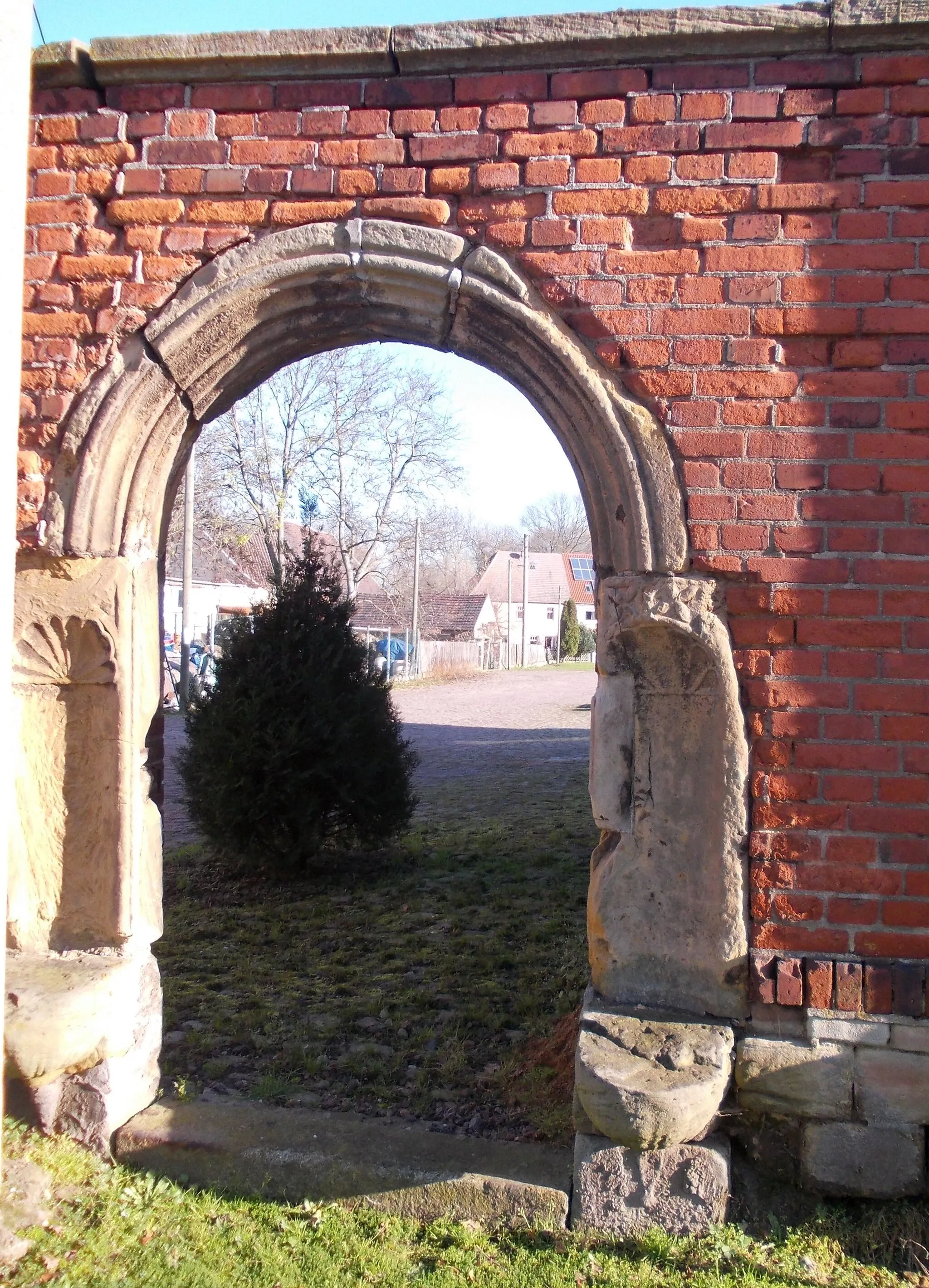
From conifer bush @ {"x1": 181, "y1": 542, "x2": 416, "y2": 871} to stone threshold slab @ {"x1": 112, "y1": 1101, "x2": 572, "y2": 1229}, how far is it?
3.27m

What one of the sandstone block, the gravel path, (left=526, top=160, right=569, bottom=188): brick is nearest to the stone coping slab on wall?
(left=526, top=160, right=569, bottom=188): brick

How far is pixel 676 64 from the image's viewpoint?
9.14 ft

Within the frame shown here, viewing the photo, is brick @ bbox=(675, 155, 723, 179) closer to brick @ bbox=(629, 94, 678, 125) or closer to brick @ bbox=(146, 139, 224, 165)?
brick @ bbox=(629, 94, 678, 125)

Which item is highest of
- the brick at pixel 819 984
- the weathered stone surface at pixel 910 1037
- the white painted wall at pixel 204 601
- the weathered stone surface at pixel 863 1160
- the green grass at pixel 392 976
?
the white painted wall at pixel 204 601

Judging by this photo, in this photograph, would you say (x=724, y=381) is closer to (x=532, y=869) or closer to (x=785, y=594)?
(x=785, y=594)

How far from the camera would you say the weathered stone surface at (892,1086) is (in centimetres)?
262

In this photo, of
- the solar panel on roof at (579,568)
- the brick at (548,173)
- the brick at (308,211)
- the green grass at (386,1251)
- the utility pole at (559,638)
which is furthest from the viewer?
the solar panel on roof at (579,568)

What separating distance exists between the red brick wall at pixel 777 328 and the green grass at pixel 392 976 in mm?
1481

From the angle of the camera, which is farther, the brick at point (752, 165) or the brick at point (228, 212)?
the brick at point (228, 212)

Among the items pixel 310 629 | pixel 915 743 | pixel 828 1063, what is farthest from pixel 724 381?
pixel 310 629

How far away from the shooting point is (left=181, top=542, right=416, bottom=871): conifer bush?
6.27 metres

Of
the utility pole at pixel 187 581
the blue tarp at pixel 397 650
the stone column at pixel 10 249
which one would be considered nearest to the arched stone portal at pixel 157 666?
the stone column at pixel 10 249

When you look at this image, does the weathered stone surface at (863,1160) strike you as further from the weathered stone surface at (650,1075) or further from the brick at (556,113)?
the brick at (556,113)

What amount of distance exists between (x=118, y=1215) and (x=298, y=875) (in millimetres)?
3961
